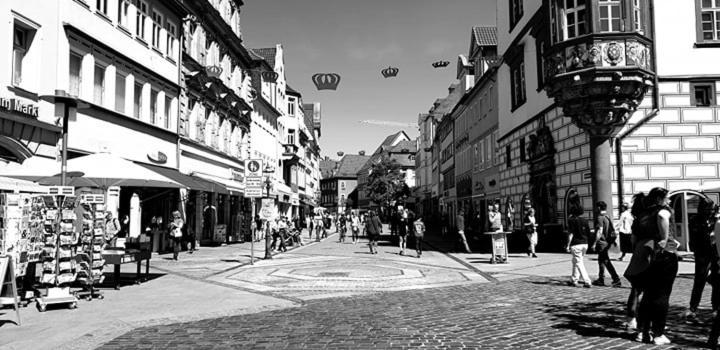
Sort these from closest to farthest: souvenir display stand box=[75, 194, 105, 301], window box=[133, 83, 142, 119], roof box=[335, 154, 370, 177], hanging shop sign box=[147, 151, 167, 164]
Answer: souvenir display stand box=[75, 194, 105, 301]
window box=[133, 83, 142, 119]
hanging shop sign box=[147, 151, 167, 164]
roof box=[335, 154, 370, 177]

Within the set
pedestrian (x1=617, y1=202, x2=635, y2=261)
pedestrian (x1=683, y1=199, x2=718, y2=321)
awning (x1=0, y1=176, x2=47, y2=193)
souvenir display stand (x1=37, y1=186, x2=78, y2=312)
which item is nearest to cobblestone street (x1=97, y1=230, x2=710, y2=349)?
pedestrian (x1=683, y1=199, x2=718, y2=321)

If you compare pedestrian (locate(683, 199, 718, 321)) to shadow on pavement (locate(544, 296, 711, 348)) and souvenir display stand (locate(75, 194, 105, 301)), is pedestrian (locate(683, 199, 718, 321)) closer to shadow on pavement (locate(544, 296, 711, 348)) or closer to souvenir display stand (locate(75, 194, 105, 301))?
shadow on pavement (locate(544, 296, 711, 348))

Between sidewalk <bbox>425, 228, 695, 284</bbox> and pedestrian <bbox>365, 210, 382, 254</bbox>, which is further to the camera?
pedestrian <bbox>365, 210, 382, 254</bbox>

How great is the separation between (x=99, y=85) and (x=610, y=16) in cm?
1695

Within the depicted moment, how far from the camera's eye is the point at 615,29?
1897 cm

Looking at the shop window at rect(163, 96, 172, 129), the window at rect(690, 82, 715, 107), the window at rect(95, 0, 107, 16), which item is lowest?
the window at rect(690, 82, 715, 107)

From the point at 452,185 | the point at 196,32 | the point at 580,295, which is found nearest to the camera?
the point at 580,295

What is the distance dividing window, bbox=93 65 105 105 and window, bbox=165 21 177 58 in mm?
5190

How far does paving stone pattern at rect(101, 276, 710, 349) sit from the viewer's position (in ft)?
22.1

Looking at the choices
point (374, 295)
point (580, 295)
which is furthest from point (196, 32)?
point (580, 295)

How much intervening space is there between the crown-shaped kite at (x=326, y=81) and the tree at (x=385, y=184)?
140 ft

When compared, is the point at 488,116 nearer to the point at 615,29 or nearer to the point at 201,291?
the point at 615,29

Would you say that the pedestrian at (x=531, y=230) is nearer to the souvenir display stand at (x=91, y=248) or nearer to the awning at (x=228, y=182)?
the souvenir display stand at (x=91, y=248)

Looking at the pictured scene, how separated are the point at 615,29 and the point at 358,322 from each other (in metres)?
15.3
